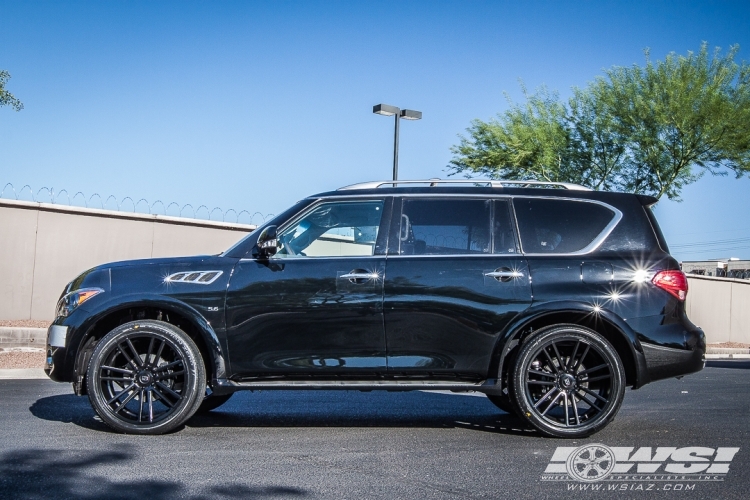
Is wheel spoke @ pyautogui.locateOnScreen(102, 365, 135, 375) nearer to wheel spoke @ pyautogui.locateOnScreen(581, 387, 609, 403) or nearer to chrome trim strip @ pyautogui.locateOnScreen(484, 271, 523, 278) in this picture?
chrome trim strip @ pyautogui.locateOnScreen(484, 271, 523, 278)

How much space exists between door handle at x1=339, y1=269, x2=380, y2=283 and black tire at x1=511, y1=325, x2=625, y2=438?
1213 mm

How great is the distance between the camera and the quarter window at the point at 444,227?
6.64 metres

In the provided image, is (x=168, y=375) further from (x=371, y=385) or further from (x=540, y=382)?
(x=540, y=382)

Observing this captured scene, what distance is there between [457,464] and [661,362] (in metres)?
1.96

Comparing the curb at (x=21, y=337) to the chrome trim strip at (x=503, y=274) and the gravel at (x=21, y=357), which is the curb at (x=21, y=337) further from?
the chrome trim strip at (x=503, y=274)

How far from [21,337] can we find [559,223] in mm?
10047

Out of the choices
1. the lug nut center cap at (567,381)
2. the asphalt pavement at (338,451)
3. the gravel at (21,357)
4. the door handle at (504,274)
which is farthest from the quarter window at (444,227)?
the gravel at (21,357)

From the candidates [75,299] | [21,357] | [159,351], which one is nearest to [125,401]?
[159,351]

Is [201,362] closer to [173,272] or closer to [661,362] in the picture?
[173,272]

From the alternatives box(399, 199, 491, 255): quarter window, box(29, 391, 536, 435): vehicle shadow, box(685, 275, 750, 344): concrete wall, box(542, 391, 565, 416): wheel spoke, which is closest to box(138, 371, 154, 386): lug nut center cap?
box(29, 391, 536, 435): vehicle shadow

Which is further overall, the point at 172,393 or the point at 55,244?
the point at 55,244

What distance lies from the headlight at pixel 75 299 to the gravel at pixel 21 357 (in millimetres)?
5294

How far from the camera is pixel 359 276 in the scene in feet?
21.1

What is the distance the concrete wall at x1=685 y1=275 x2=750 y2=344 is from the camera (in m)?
29.6
